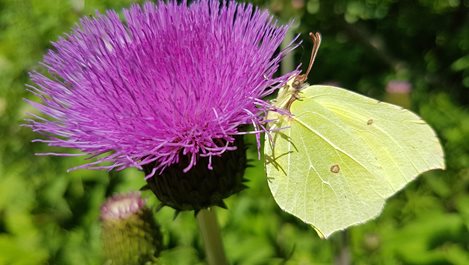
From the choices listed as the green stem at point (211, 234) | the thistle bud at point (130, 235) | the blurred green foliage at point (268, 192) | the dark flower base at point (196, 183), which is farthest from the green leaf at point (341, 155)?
the thistle bud at point (130, 235)

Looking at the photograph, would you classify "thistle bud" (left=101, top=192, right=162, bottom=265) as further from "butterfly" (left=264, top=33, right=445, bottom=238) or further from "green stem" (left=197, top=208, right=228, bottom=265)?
"butterfly" (left=264, top=33, right=445, bottom=238)

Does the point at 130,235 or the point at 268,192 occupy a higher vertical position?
the point at 130,235

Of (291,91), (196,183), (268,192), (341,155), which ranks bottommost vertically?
(268,192)

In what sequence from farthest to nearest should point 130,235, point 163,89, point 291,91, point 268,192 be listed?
point 268,192, point 130,235, point 291,91, point 163,89

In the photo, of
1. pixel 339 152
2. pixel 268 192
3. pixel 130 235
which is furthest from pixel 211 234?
pixel 268 192

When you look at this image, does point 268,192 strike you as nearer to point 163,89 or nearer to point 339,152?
point 339,152

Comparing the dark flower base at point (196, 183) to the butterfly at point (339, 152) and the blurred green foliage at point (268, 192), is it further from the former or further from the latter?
the blurred green foliage at point (268, 192)
